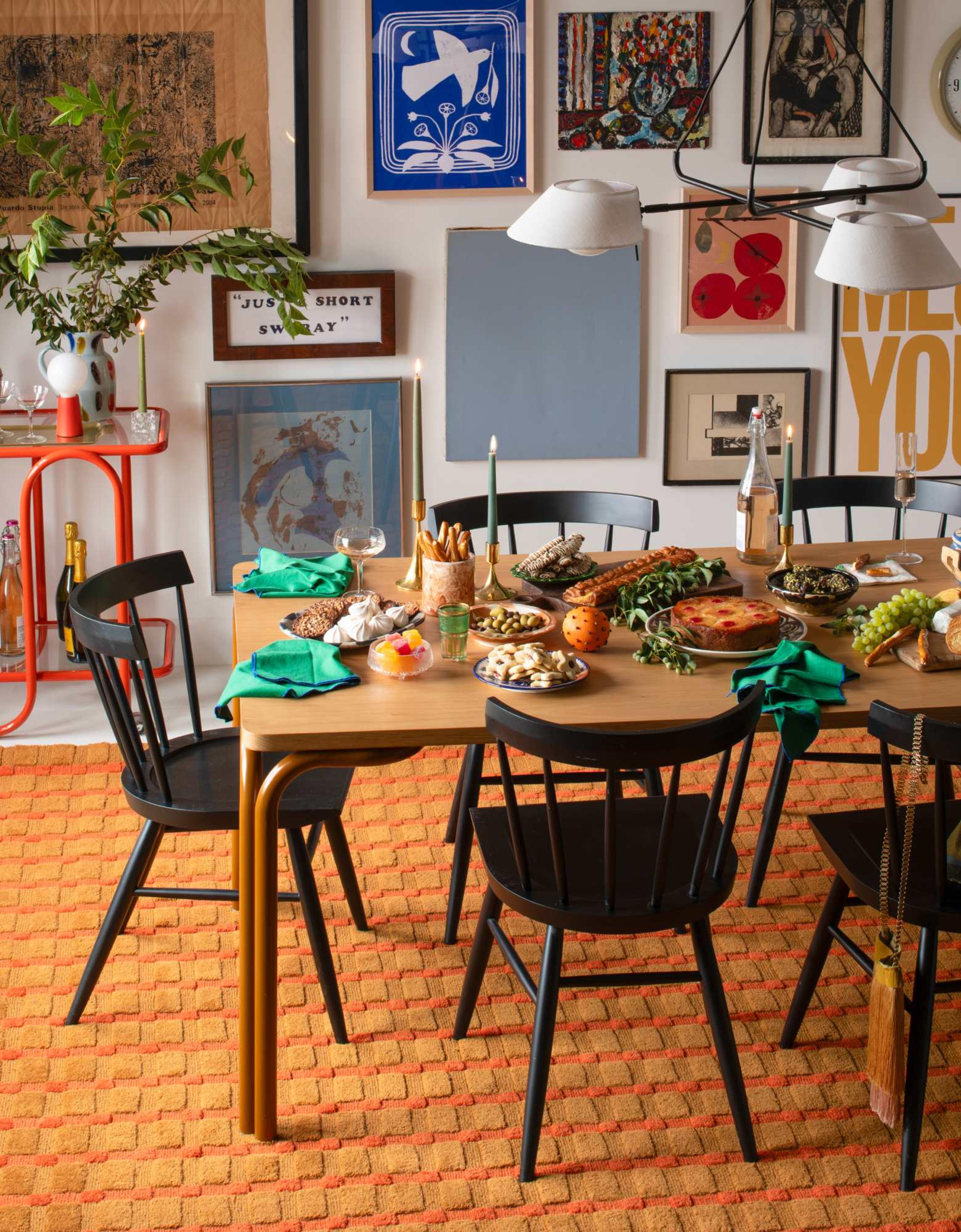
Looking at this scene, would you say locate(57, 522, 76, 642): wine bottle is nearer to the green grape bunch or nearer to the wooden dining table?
the wooden dining table

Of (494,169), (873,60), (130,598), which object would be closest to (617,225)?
(130,598)

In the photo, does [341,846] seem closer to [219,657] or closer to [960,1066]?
[960,1066]

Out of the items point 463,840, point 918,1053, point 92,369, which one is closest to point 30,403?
point 92,369

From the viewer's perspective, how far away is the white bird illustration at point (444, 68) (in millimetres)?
3928

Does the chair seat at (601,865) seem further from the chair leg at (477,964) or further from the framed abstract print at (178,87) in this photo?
the framed abstract print at (178,87)

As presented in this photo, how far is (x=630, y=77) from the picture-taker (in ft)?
13.1

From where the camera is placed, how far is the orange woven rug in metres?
2.12

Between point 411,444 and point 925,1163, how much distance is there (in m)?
2.70

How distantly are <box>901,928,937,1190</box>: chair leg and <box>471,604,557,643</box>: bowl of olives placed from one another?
84 centimetres

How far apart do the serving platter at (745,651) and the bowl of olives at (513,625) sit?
192mm

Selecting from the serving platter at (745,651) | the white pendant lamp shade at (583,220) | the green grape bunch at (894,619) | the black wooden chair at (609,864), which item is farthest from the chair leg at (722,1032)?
the white pendant lamp shade at (583,220)

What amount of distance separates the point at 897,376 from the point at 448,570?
232 cm

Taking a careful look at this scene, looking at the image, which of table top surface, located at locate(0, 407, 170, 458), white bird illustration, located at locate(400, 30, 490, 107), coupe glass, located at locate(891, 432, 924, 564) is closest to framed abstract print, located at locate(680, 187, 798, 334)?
white bird illustration, located at locate(400, 30, 490, 107)

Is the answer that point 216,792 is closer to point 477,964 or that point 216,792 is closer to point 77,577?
point 477,964
